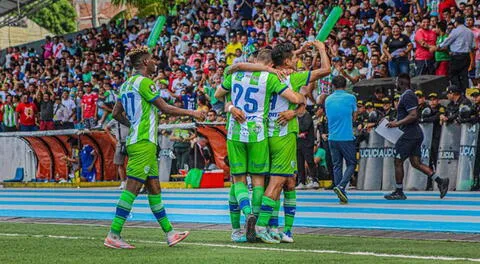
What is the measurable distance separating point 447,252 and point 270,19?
19.6 meters

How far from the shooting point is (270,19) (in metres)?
28.1

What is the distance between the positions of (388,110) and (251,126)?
9.34 m

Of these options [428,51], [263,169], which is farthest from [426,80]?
[263,169]

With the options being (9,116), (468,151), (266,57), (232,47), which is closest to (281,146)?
(266,57)

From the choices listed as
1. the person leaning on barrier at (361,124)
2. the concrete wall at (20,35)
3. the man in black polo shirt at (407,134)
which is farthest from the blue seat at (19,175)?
the concrete wall at (20,35)

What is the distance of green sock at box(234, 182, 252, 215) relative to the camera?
405 inches

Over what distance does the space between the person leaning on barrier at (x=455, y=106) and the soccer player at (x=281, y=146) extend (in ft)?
26.3

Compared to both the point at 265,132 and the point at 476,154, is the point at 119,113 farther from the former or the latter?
the point at 476,154

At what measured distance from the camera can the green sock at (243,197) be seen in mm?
10289

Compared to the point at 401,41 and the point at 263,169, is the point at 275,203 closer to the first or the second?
the point at 263,169

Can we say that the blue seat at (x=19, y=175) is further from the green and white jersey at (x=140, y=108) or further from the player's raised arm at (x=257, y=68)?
the player's raised arm at (x=257, y=68)

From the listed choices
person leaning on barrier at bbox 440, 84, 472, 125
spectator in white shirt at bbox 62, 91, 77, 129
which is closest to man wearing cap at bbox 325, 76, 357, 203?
person leaning on barrier at bbox 440, 84, 472, 125

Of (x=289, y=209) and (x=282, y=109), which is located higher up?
(x=282, y=109)

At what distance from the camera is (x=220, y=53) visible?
28.1 m
